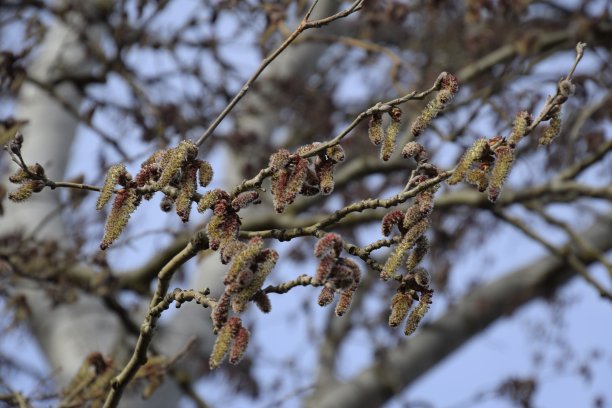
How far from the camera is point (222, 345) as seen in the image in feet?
4.58

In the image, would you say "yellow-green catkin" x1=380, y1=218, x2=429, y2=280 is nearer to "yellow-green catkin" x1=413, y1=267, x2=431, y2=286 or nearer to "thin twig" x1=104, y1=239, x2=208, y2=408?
"yellow-green catkin" x1=413, y1=267, x2=431, y2=286

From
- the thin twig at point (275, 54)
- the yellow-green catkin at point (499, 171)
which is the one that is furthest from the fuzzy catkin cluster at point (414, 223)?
the thin twig at point (275, 54)

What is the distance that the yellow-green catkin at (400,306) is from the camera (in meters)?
1.50

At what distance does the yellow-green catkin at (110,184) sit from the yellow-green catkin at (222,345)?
0.35 metres

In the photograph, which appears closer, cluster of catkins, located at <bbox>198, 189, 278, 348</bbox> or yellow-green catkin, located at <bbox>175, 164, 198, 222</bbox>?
cluster of catkins, located at <bbox>198, 189, 278, 348</bbox>

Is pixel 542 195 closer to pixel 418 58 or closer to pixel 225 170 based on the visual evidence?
pixel 225 170

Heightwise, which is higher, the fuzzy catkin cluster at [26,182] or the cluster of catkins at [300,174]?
the fuzzy catkin cluster at [26,182]

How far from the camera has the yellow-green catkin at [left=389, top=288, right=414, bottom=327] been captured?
150cm

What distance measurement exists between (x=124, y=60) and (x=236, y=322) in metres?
3.68

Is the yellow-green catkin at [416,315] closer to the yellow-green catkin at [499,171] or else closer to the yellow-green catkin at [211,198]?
the yellow-green catkin at [499,171]

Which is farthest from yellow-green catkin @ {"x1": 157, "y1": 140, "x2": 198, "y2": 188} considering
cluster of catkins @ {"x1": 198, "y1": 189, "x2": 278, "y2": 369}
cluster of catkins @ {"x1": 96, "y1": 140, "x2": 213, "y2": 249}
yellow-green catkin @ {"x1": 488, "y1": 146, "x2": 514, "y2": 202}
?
yellow-green catkin @ {"x1": 488, "y1": 146, "x2": 514, "y2": 202}

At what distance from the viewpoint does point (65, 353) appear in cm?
430

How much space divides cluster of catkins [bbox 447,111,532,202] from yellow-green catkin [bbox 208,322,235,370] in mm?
477

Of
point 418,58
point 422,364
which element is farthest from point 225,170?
point 418,58
